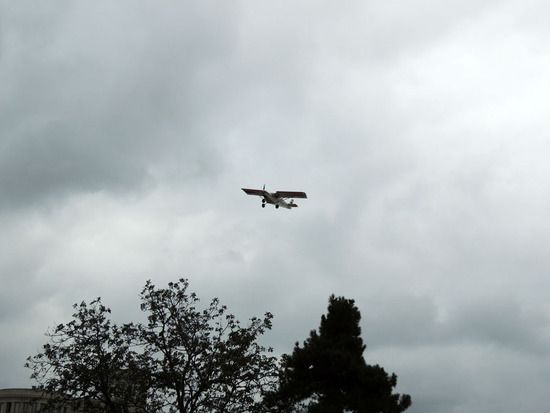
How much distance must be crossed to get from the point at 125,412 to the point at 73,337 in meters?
6.20

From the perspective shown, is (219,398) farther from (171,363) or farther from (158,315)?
(158,315)

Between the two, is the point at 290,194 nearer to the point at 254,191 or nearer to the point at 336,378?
the point at 254,191

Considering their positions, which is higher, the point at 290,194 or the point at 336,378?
the point at 290,194

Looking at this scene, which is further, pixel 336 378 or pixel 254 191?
pixel 254 191

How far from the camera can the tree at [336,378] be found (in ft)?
127

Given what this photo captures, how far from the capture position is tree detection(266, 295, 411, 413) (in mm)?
38812

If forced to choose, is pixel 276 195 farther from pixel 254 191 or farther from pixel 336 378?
pixel 336 378

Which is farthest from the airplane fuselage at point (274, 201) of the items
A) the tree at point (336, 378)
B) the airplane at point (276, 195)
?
the tree at point (336, 378)

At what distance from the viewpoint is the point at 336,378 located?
133 ft

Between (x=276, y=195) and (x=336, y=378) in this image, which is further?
(x=276, y=195)

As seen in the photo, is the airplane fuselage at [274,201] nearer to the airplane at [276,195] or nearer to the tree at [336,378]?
the airplane at [276,195]


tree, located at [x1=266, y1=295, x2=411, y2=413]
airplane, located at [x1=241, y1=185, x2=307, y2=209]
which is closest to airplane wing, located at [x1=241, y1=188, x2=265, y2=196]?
airplane, located at [x1=241, y1=185, x2=307, y2=209]

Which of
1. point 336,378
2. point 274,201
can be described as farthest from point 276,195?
point 336,378

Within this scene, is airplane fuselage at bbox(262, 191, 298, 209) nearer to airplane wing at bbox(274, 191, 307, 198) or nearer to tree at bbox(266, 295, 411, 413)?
airplane wing at bbox(274, 191, 307, 198)
